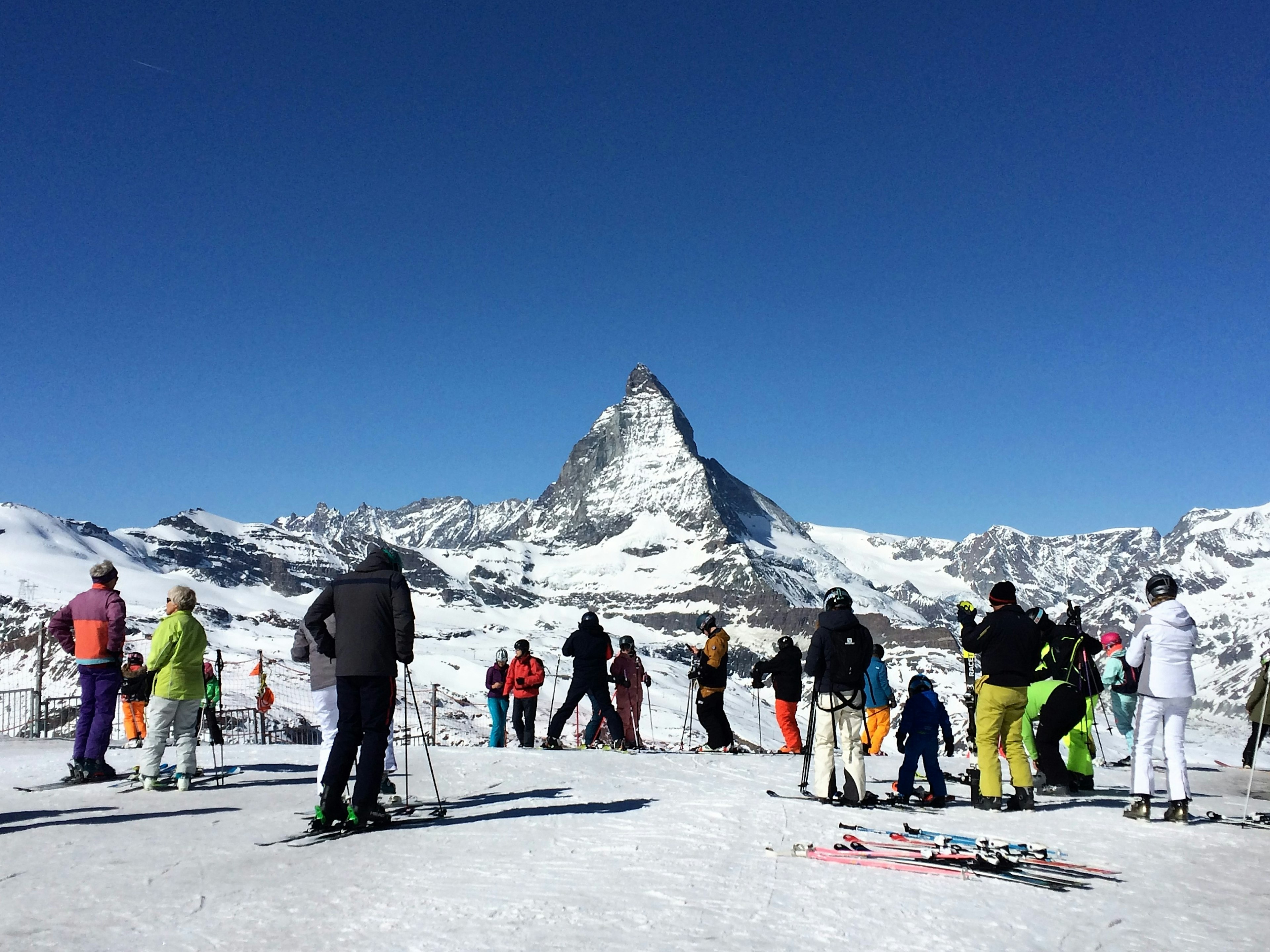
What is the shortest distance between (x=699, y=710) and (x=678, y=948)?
1231cm

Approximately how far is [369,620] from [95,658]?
15.9ft

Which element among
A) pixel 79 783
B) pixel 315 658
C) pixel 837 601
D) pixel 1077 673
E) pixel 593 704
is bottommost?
pixel 79 783

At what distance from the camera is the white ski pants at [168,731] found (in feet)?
31.8

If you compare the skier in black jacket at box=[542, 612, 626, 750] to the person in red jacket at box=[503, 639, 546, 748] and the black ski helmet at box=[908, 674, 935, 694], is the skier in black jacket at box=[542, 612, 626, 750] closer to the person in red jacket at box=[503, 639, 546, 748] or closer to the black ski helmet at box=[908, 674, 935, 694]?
the person in red jacket at box=[503, 639, 546, 748]

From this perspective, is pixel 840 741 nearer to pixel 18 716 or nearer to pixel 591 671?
pixel 591 671

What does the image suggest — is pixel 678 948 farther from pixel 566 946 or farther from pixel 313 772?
pixel 313 772

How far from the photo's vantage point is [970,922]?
5199 millimetres

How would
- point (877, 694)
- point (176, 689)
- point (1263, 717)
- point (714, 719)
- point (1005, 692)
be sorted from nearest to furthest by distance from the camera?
point (1005, 692)
point (176, 689)
point (1263, 717)
point (877, 694)
point (714, 719)

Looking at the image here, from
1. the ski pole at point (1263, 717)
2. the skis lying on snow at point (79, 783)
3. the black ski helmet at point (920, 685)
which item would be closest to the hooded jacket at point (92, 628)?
the skis lying on snow at point (79, 783)

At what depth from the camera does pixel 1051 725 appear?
11195 mm

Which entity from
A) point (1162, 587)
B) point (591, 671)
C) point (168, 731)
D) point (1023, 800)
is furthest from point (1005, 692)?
point (168, 731)

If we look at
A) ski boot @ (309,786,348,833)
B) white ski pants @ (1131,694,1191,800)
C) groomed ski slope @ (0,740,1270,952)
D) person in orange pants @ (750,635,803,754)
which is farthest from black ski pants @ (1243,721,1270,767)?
ski boot @ (309,786,348,833)

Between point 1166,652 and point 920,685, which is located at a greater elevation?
point 1166,652

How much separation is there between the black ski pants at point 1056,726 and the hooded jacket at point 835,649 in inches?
106
